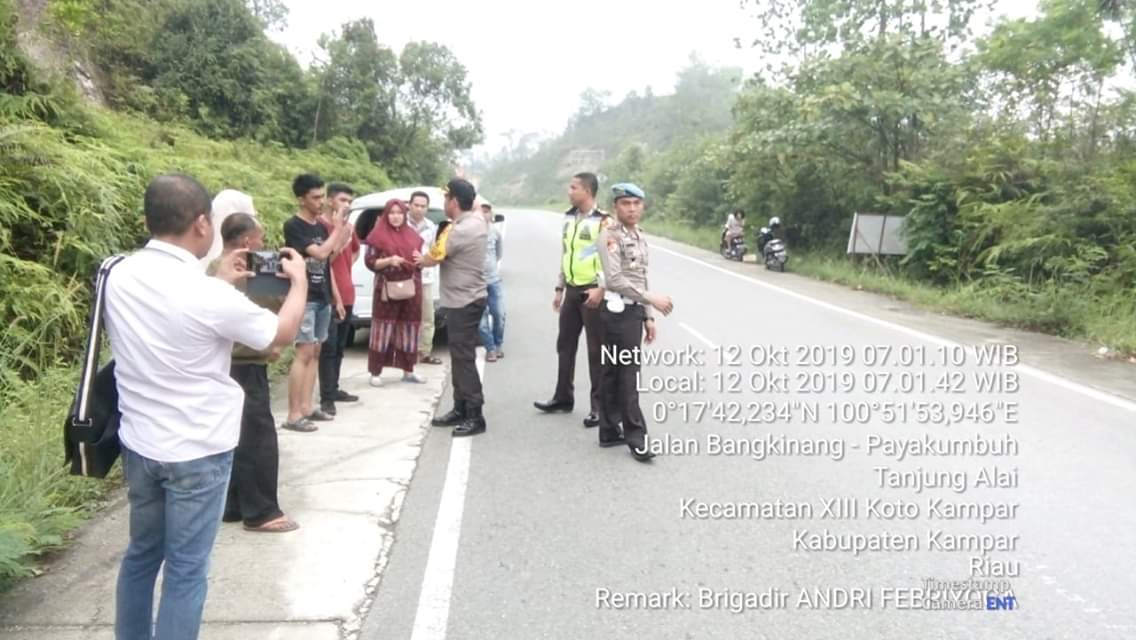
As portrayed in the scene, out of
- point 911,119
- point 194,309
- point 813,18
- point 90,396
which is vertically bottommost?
point 90,396

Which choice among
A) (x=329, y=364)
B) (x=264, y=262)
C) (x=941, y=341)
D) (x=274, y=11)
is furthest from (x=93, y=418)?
(x=274, y=11)

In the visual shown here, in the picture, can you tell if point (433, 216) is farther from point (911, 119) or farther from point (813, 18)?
point (813, 18)

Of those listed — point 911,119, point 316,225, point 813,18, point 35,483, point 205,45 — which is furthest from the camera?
point 813,18

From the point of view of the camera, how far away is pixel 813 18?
829 inches

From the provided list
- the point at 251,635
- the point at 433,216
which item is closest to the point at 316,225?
the point at 251,635

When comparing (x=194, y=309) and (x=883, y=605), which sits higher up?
(x=194, y=309)

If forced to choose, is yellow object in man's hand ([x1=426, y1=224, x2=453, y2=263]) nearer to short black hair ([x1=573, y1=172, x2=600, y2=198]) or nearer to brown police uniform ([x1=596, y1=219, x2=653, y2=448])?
short black hair ([x1=573, y1=172, x2=600, y2=198])

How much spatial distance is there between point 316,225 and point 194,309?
3.45 m

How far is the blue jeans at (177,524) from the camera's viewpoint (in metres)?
2.72

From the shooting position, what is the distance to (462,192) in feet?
19.5

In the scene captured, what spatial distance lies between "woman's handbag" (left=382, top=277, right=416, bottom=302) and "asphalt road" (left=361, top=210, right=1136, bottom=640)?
977mm

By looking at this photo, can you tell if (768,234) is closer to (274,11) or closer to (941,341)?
(941,341)

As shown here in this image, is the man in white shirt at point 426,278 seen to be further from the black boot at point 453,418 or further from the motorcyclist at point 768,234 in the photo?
the motorcyclist at point 768,234

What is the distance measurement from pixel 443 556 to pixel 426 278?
191 inches
